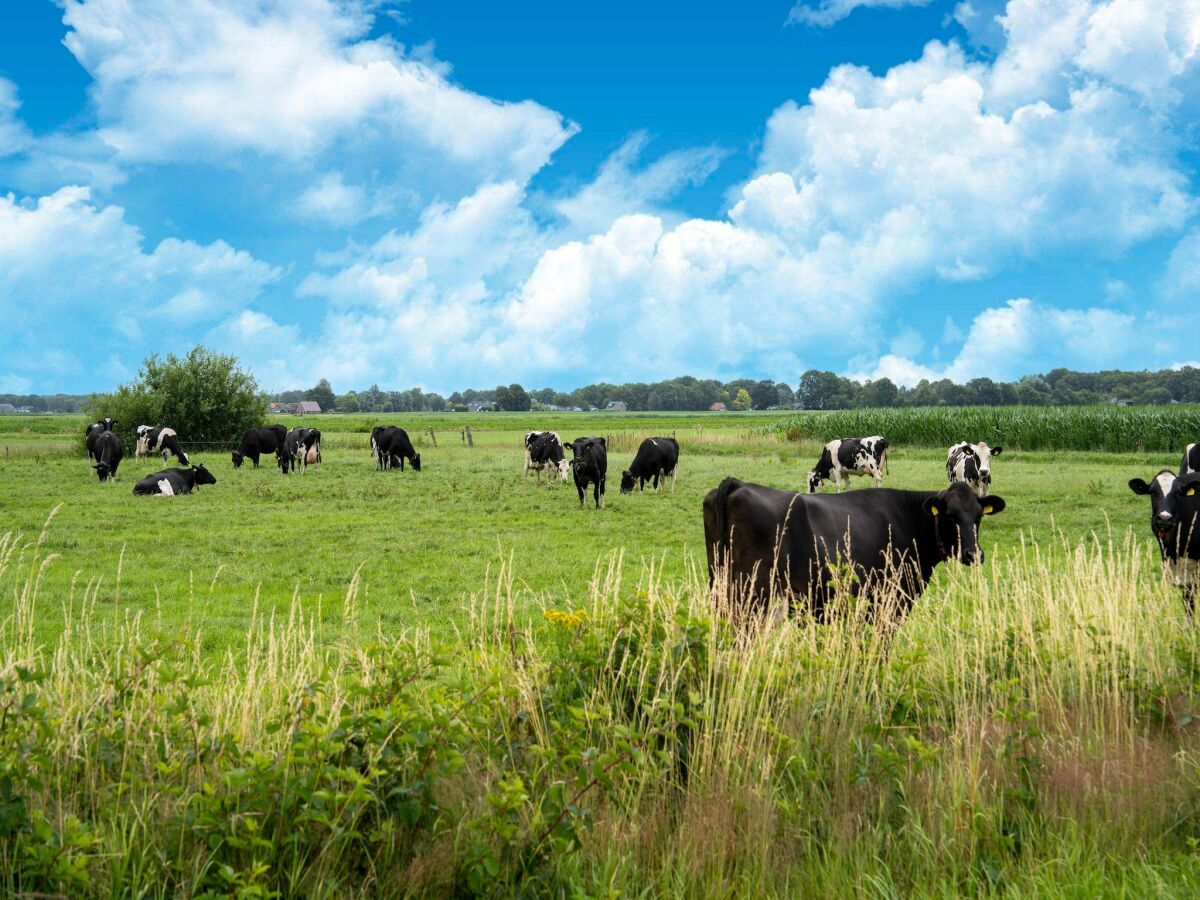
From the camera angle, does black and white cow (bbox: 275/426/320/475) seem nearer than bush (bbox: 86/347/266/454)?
Yes

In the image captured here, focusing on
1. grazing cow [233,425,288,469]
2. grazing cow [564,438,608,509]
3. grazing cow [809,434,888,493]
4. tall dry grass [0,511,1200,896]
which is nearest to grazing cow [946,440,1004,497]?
grazing cow [809,434,888,493]

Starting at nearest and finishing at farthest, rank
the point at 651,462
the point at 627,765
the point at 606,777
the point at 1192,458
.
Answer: the point at 606,777 < the point at 627,765 < the point at 1192,458 < the point at 651,462

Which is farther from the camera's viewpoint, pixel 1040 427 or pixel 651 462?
pixel 1040 427

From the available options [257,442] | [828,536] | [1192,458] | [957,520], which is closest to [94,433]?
[257,442]

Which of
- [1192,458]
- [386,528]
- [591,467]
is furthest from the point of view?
[591,467]

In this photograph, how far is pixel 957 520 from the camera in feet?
28.7

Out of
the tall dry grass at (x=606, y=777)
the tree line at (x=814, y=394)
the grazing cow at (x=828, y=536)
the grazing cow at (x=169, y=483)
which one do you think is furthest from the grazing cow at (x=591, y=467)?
the tree line at (x=814, y=394)

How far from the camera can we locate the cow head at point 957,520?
28.6 ft

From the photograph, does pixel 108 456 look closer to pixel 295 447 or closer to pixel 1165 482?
pixel 295 447

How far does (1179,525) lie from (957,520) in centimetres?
270

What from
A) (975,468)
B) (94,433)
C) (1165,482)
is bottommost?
(975,468)

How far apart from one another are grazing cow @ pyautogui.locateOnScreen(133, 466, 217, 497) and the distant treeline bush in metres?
33.5

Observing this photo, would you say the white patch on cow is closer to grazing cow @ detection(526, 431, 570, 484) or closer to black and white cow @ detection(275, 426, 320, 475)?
grazing cow @ detection(526, 431, 570, 484)

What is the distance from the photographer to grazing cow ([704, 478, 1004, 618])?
27.0 feet
